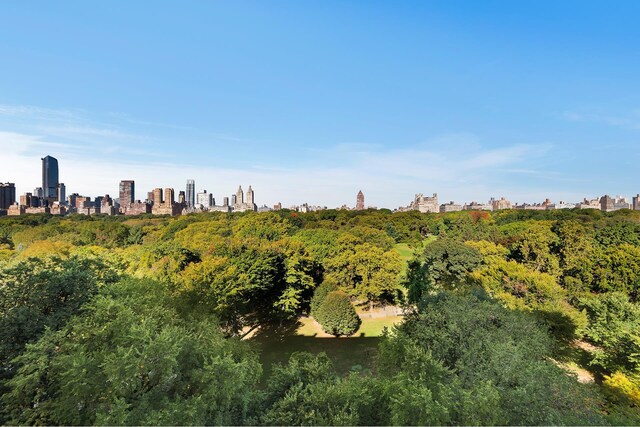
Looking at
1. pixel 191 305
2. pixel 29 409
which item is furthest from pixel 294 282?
pixel 29 409

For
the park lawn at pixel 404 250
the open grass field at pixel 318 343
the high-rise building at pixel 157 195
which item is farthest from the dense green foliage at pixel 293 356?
the high-rise building at pixel 157 195

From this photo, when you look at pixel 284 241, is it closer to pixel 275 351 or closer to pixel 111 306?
pixel 275 351

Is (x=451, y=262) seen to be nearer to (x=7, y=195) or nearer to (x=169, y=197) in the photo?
(x=169, y=197)

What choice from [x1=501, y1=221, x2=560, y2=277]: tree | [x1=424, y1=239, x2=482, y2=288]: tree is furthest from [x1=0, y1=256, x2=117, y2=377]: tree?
[x1=501, y1=221, x2=560, y2=277]: tree

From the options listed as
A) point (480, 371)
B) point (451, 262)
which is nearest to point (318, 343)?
point (480, 371)

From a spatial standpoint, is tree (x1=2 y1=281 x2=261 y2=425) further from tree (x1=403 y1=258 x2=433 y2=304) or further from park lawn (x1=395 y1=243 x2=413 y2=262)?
park lawn (x1=395 y1=243 x2=413 y2=262)

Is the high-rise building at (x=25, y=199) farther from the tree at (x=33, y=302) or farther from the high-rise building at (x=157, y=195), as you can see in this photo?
the tree at (x=33, y=302)

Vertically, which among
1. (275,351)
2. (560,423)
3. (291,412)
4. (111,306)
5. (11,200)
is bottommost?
(275,351)
